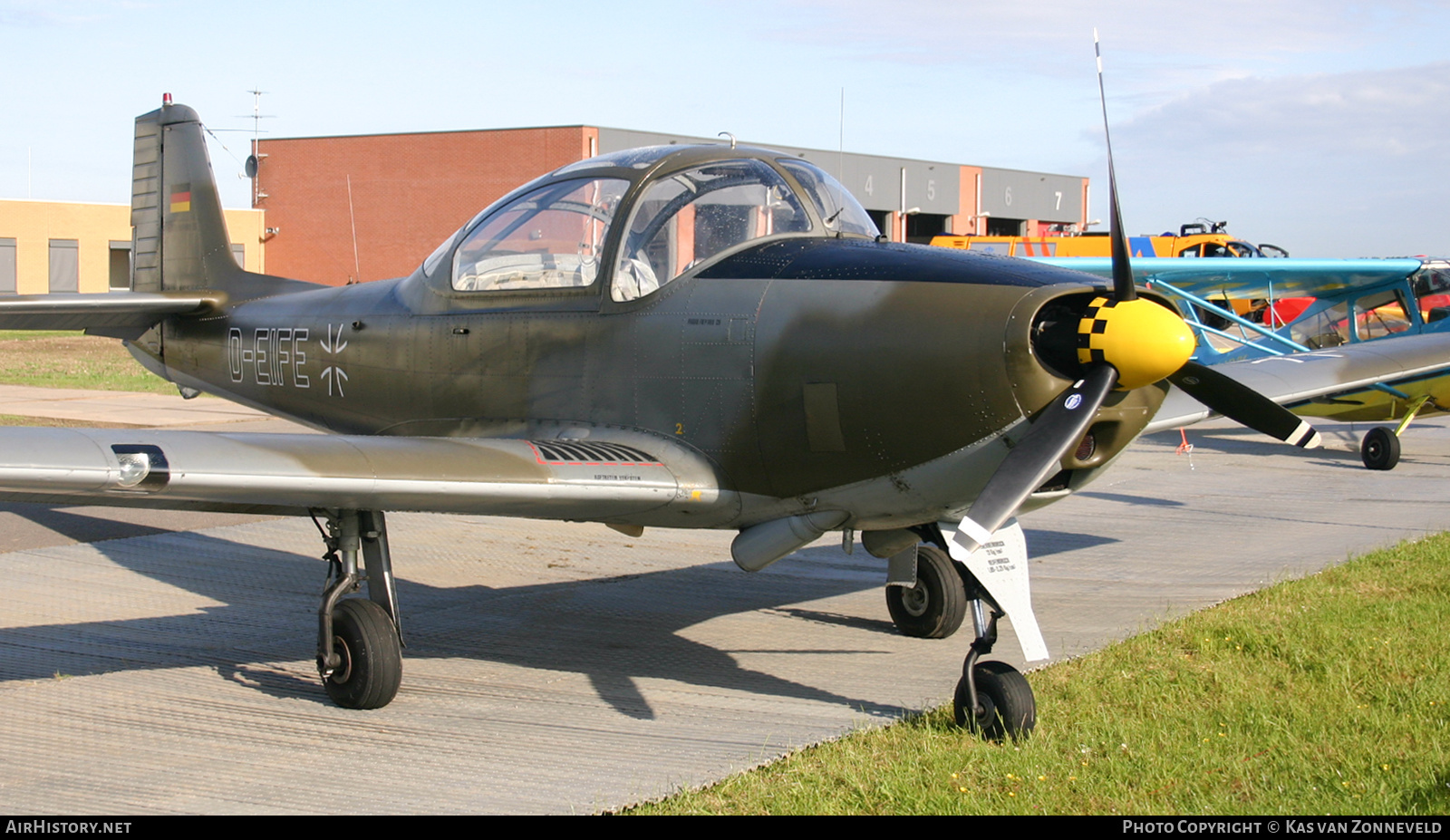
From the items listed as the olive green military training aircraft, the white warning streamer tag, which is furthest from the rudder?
the white warning streamer tag

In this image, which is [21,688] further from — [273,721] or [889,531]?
[889,531]

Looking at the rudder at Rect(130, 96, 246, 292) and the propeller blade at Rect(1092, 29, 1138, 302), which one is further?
the rudder at Rect(130, 96, 246, 292)

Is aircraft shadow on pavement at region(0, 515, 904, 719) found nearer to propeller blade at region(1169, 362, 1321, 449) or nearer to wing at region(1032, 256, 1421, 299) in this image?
propeller blade at region(1169, 362, 1321, 449)

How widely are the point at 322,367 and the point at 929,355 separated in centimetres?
401

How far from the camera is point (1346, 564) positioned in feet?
27.5

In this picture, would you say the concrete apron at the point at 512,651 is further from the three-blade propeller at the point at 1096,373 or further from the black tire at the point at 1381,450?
the black tire at the point at 1381,450

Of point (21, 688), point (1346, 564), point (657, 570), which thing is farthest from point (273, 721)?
point (1346, 564)

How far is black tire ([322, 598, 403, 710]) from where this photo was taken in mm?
5574

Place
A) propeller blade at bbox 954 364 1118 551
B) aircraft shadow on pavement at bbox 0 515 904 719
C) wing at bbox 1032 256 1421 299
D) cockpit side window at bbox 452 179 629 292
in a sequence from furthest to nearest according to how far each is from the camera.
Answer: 1. wing at bbox 1032 256 1421 299
2. aircraft shadow on pavement at bbox 0 515 904 719
3. cockpit side window at bbox 452 179 629 292
4. propeller blade at bbox 954 364 1118 551

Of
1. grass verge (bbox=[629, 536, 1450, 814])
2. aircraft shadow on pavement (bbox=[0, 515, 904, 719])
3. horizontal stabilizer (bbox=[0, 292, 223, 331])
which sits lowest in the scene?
aircraft shadow on pavement (bbox=[0, 515, 904, 719])

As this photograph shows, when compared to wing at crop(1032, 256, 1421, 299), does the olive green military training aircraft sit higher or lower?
lower

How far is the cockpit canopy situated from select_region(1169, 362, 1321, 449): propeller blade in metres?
1.72

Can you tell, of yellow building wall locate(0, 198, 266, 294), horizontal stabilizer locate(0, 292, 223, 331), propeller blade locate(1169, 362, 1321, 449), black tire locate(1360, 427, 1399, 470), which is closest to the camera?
propeller blade locate(1169, 362, 1321, 449)

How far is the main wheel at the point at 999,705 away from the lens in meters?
4.94
